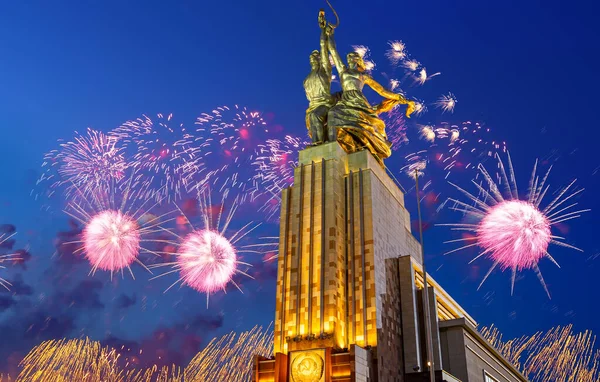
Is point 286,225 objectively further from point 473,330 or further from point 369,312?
point 473,330

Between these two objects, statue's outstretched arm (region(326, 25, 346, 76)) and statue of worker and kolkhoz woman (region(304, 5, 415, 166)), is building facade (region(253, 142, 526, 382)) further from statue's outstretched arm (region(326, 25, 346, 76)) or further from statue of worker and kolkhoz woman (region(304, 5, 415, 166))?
statue's outstretched arm (region(326, 25, 346, 76))

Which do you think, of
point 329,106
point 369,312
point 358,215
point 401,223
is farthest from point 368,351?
point 329,106

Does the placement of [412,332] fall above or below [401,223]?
below

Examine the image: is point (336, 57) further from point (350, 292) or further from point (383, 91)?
point (350, 292)

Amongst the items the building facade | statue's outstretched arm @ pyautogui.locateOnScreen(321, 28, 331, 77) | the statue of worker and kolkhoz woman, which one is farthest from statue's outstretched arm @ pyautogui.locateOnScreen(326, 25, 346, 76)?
the building facade

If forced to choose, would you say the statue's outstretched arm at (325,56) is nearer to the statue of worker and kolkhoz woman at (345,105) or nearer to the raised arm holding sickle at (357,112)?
the statue of worker and kolkhoz woman at (345,105)

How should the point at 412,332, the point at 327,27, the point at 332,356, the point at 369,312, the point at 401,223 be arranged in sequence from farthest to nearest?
the point at 327,27
the point at 401,223
the point at 412,332
the point at 369,312
the point at 332,356

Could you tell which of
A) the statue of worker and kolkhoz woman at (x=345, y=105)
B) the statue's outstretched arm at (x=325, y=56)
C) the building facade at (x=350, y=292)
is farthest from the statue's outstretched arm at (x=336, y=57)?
the building facade at (x=350, y=292)

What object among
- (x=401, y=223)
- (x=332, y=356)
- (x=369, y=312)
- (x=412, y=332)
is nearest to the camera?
(x=332, y=356)
